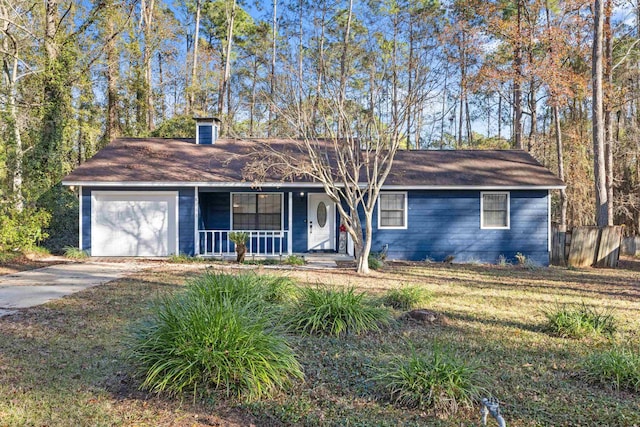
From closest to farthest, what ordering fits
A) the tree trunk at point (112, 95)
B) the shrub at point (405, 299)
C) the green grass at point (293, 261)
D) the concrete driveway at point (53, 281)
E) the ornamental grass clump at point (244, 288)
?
the ornamental grass clump at point (244, 288) < the shrub at point (405, 299) < the concrete driveway at point (53, 281) < the green grass at point (293, 261) < the tree trunk at point (112, 95)

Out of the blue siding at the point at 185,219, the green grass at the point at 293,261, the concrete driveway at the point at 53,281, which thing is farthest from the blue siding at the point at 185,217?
the green grass at the point at 293,261

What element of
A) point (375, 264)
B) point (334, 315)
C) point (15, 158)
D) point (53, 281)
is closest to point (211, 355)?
point (334, 315)

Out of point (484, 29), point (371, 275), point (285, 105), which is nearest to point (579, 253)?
point (371, 275)

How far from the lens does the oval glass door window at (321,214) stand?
48.5ft

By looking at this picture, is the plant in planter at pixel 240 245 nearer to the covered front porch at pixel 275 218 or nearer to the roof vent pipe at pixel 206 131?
the covered front porch at pixel 275 218

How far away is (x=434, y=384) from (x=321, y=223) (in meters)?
11.5

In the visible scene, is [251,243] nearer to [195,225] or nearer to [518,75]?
[195,225]

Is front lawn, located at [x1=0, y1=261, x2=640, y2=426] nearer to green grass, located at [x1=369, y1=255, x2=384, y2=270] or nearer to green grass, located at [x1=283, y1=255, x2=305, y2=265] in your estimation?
green grass, located at [x1=369, y1=255, x2=384, y2=270]

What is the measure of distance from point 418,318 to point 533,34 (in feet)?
58.1

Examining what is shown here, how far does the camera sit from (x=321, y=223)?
14.8 m

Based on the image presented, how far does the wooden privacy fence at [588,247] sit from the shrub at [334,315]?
→ 10.7m

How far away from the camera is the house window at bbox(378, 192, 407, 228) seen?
553 inches

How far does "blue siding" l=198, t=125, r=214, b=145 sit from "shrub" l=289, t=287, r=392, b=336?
1183cm

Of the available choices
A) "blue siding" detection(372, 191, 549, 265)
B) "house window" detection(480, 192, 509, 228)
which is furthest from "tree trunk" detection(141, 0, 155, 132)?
"house window" detection(480, 192, 509, 228)
